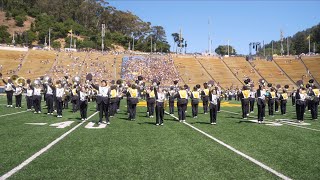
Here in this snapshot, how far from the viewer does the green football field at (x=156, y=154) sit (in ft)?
21.9

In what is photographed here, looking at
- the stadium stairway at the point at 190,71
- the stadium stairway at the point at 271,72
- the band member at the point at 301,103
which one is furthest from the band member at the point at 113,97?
the stadium stairway at the point at 271,72

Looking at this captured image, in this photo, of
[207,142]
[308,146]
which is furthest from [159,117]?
[308,146]

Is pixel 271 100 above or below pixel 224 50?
below

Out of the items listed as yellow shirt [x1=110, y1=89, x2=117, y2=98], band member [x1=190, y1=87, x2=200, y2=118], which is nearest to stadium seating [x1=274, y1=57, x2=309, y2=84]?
band member [x1=190, y1=87, x2=200, y2=118]

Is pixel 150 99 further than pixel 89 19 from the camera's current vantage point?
No

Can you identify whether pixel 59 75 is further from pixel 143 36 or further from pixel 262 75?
pixel 143 36

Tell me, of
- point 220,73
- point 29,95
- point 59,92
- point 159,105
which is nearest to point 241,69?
point 220,73

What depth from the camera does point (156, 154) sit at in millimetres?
8508

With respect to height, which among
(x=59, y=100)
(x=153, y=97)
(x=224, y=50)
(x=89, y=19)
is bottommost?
(x=59, y=100)

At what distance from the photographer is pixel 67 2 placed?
14238 cm

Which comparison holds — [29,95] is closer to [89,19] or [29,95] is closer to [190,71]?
[190,71]

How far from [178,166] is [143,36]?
432 feet

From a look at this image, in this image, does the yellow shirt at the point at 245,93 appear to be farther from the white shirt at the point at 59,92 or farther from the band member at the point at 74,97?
the band member at the point at 74,97

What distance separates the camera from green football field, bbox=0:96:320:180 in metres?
6.67
